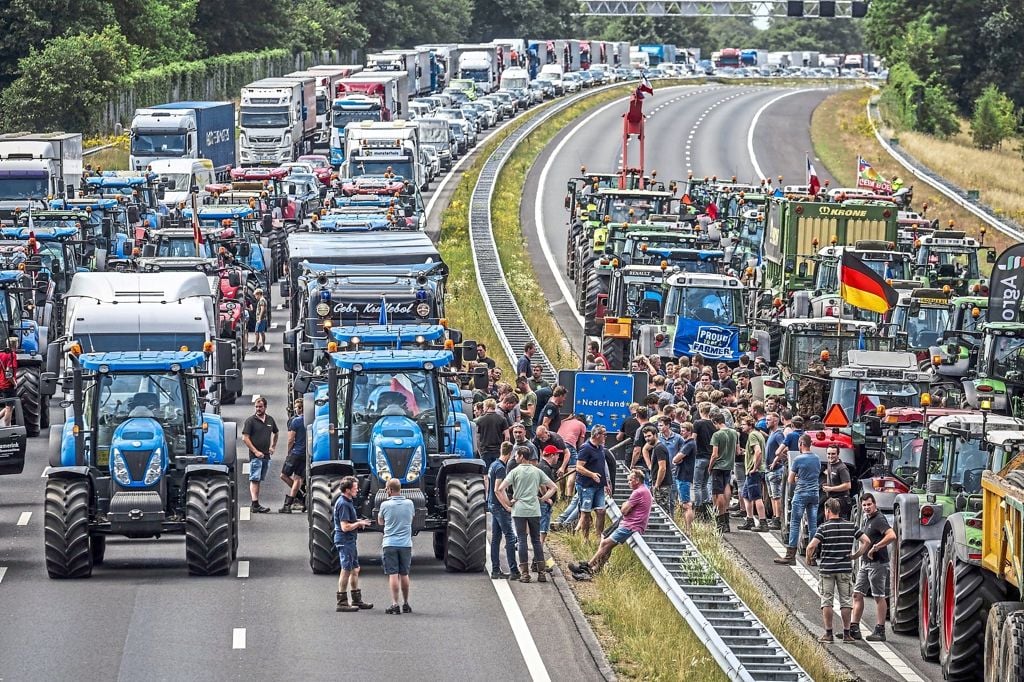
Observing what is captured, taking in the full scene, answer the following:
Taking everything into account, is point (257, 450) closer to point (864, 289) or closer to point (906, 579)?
point (906, 579)

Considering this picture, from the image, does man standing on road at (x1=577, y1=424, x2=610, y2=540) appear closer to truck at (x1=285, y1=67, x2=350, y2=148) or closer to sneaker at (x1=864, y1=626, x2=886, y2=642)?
sneaker at (x1=864, y1=626, x2=886, y2=642)

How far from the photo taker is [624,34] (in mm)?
173625

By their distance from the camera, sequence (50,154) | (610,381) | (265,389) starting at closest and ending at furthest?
(610,381)
(265,389)
(50,154)

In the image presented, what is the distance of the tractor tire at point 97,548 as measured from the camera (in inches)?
944

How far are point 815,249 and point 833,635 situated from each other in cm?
2350

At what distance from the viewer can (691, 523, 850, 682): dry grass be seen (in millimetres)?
19297

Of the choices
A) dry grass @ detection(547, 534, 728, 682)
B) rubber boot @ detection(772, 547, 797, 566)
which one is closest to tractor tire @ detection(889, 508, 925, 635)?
dry grass @ detection(547, 534, 728, 682)

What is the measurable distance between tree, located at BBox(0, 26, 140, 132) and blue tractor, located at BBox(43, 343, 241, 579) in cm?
6706

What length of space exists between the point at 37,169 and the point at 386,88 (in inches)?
1269

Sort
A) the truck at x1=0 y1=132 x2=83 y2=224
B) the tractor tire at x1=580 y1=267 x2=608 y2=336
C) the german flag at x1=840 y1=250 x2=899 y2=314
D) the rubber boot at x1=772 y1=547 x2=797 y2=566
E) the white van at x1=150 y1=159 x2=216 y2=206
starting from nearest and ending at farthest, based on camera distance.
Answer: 1. the rubber boot at x1=772 y1=547 x2=797 y2=566
2. the german flag at x1=840 y1=250 x2=899 y2=314
3. the tractor tire at x1=580 y1=267 x2=608 y2=336
4. the truck at x1=0 y1=132 x2=83 y2=224
5. the white van at x1=150 y1=159 x2=216 y2=206

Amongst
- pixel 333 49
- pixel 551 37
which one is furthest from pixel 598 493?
pixel 551 37

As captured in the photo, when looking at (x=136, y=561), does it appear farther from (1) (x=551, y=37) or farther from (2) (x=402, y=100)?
(1) (x=551, y=37)

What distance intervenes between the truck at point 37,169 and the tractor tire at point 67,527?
94.8ft

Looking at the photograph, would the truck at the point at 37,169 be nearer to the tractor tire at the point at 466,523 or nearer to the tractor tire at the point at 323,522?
the tractor tire at the point at 323,522
